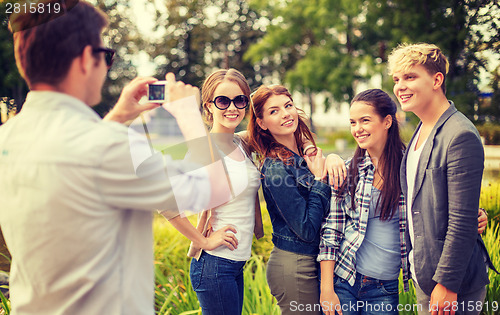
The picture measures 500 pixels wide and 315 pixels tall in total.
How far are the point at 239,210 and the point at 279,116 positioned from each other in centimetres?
63

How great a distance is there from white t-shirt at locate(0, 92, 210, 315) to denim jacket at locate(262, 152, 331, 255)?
39.1 inches

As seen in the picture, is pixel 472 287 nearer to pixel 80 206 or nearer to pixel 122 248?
pixel 122 248

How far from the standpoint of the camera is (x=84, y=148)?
124 cm

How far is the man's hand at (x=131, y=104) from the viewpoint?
1.69 m

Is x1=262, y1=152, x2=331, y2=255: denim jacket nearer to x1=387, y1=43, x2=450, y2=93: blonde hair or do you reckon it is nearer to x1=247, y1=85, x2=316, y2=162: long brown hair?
x1=247, y1=85, x2=316, y2=162: long brown hair

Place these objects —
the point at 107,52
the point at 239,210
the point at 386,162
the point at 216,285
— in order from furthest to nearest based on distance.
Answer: the point at 386,162 < the point at 239,210 < the point at 216,285 < the point at 107,52

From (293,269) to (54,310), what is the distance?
136 cm

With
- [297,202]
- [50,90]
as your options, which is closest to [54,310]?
[50,90]

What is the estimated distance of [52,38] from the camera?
1.26 metres

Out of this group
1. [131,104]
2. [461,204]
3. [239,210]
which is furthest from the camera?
[239,210]

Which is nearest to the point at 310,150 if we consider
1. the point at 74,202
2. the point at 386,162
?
the point at 386,162

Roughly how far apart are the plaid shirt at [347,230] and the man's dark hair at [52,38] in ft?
5.29

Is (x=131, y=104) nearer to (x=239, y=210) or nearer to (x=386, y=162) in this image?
(x=239, y=210)

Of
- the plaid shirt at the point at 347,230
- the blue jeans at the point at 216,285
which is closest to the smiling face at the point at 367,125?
the plaid shirt at the point at 347,230
